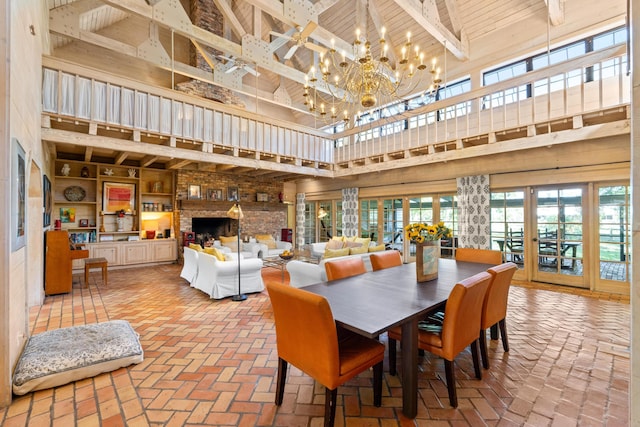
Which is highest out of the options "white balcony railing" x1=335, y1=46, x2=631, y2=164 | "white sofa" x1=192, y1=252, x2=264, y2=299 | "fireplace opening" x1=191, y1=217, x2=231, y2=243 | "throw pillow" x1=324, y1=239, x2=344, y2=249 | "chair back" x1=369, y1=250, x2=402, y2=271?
"white balcony railing" x1=335, y1=46, x2=631, y2=164

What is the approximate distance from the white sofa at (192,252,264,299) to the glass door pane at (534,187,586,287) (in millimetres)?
5265

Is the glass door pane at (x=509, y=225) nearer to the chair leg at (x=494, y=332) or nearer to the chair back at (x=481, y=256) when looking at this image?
the chair back at (x=481, y=256)

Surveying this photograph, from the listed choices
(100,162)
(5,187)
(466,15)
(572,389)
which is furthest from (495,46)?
(100,162)

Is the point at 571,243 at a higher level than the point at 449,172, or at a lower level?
lower

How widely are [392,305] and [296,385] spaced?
1023mm

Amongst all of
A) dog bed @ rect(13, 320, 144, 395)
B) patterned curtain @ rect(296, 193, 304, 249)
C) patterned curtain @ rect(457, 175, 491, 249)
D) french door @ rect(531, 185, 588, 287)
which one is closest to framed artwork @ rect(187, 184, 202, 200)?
patterned curtain @ rect(296, 193, 304, 249)

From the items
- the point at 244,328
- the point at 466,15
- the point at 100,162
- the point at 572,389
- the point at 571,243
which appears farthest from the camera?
the point at 100,162

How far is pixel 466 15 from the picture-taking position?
631 centimetres

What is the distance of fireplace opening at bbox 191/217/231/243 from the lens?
858cm

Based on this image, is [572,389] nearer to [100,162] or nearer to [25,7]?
[25,7]

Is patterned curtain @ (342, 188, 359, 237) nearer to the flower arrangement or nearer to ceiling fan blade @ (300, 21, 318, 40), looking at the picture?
ceiling fan blade @ (300, 21, 318, 40)

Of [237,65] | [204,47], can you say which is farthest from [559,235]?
[204,47]

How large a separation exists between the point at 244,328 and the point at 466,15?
764 centimetres

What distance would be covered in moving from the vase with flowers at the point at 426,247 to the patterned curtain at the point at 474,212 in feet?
12.2
